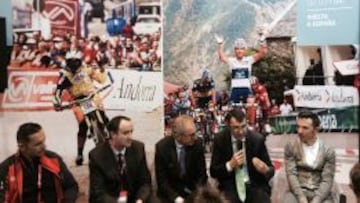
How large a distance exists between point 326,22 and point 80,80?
6.10 feet

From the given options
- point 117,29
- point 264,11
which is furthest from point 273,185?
point 117,29

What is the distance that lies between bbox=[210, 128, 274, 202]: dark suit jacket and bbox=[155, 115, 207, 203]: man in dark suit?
0.35 feet

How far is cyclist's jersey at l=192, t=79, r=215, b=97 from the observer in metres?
4.89

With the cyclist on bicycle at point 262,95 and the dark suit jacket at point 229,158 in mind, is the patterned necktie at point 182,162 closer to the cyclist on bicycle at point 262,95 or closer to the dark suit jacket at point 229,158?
the dark suit jacket at point 229,158

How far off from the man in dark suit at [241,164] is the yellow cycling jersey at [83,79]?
3.58ft

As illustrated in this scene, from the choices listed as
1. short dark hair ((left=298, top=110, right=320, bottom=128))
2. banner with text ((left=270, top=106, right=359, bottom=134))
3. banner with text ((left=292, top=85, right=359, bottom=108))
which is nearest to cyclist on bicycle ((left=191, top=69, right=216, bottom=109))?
banner with text ((left=270, top=106, right=359, bottom=134))

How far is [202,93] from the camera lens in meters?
4.91

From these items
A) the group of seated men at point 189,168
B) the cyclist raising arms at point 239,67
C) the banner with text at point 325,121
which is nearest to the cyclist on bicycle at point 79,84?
the group of seated men at point 189,168

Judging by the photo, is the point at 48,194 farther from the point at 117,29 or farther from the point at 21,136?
the point at 117,29

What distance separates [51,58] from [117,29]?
0.54 m

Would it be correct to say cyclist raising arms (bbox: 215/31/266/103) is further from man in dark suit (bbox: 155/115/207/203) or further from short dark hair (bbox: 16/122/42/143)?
short dark hair (bbox: 16/122/42/143)

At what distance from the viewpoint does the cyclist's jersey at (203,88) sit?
489cm

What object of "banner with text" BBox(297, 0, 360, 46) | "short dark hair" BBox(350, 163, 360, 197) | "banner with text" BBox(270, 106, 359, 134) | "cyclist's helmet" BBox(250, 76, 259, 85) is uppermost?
"banner with text" BBox(297, 0, 360, 46)

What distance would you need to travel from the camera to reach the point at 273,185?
15.4 ft
